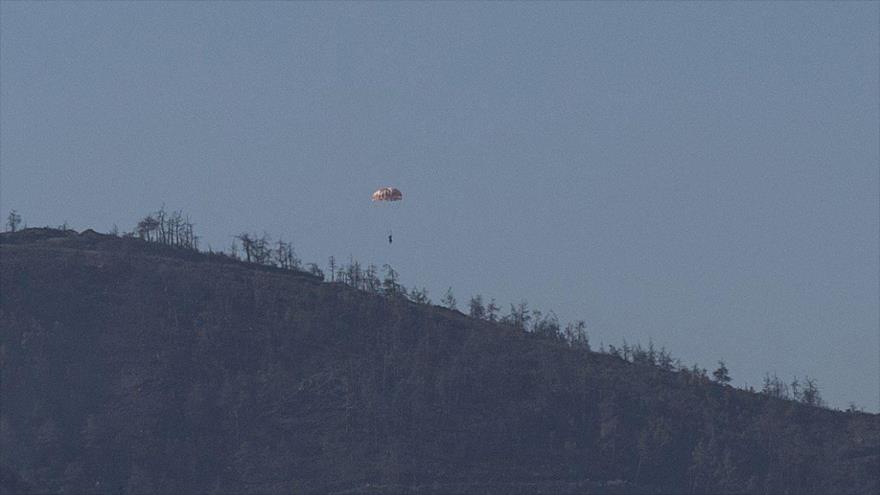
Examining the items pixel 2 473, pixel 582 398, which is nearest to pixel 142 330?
pixel 582 398

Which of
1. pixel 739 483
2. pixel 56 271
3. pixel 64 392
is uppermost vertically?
pixel 56 271

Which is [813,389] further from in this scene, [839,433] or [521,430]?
[521,430]

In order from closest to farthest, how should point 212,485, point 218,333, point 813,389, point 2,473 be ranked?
point 2,473, point 212,485, point 218,333, point 813,389

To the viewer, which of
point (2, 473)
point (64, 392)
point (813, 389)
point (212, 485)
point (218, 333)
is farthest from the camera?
point (813, 389)

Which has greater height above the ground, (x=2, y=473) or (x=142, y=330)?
(x=142, y=330)

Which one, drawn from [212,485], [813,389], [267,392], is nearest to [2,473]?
[212,485]

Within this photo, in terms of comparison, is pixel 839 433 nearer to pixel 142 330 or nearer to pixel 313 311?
pixel 313 311

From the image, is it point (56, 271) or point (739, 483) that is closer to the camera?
point (739, 483)
